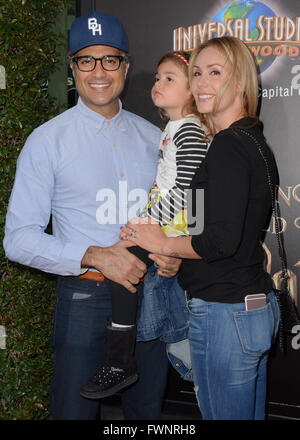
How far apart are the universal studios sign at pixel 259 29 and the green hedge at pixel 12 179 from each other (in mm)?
1011

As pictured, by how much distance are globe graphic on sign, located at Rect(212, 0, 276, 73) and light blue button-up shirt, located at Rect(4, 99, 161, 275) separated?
3.94ft

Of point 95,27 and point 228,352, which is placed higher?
point 95,27

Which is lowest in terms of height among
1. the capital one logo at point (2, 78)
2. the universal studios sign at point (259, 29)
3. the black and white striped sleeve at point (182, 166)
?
the black and white striped sleeve at point (182, 166)

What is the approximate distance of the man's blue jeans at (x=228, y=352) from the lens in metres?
1.89

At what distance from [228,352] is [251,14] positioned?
2200 millimetres

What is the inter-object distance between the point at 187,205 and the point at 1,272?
3.98 feet

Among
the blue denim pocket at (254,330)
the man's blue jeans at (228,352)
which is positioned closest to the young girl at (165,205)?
the man's blue jeans at (228,352)

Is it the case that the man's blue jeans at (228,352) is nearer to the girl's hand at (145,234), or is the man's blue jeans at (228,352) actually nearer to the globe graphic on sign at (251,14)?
the girl's hand at (145,234)

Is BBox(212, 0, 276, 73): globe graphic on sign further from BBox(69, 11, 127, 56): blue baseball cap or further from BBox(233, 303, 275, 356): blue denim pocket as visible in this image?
BBox(233, 303, 275, 356): blue denim pocket

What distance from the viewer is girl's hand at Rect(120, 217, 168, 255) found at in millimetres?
2101

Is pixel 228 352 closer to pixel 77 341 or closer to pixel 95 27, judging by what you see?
pixel 77 341

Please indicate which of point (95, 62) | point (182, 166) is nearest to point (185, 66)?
point (95, 62)

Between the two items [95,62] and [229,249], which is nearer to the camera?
[229,249]

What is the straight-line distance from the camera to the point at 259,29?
306cm
